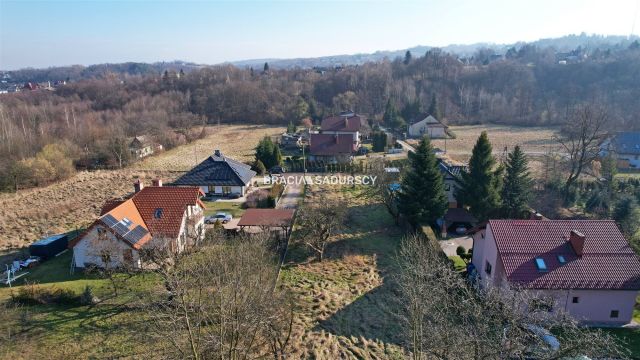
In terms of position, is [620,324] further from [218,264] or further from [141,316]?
[141,316]

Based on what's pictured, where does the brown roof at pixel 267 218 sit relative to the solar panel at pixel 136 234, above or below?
below

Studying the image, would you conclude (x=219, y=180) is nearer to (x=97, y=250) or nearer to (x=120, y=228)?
(x=120, y=228)

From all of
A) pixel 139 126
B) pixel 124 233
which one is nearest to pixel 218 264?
pixel 124 233

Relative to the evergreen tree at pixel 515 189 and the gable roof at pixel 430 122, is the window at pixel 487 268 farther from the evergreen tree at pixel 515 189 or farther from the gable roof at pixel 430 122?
the gable roof at pixel 430 122

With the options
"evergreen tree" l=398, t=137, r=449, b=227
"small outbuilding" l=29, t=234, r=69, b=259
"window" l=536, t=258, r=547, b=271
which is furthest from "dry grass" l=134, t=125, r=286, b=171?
"window" l=536, t=258, r=547, b=271

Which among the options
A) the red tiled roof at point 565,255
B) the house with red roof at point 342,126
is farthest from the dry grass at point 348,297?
the house with red roof at point 342,126
